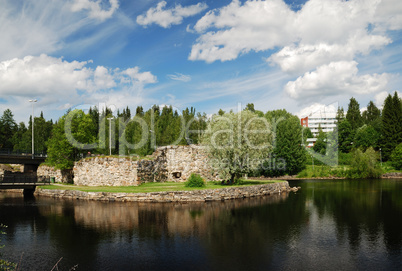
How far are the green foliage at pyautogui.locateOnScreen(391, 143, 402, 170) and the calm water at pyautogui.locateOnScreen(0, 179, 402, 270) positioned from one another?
5083 centimetres

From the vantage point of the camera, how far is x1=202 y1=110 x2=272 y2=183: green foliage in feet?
120

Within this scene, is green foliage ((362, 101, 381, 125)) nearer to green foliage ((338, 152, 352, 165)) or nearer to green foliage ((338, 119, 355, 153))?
green foliage ((338, 119, 355, 153))

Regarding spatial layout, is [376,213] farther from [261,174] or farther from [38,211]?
[261,174]

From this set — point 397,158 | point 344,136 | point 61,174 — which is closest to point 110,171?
point 61,174

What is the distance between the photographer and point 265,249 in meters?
14.4

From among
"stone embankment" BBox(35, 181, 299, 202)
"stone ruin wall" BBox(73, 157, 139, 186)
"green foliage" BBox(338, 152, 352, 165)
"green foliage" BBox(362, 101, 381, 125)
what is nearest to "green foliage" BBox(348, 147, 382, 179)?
"green foliage" BBox(338, 152, 352, 165)

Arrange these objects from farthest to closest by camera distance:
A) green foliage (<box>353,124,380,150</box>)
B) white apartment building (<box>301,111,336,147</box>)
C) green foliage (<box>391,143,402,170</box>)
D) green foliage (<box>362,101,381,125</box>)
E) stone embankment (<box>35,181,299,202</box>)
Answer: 1. white apartment building (<box>301,111,336,147</box>)
2. green foliage (<box>362,101,381,125</box>)
3. green foliage (<box>353,124,380,150</box>)
4. green foliage (<box>391,143,402,170</box>)
5. stone embankment (<box>35,181,299,202</box>)

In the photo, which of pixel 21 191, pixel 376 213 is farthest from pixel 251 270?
pixel 21 191

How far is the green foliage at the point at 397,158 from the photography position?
6900cm

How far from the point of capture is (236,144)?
3678 centimetres

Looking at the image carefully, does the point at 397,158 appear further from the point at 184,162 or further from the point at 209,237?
the point at 209,237

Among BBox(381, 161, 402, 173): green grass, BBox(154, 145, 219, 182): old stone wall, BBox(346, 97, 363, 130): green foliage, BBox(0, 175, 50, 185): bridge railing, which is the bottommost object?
BBox(381, 161, 402, 173): green grass

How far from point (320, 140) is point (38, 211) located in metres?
85.8

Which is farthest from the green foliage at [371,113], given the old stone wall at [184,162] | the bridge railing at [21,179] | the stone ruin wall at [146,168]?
the bridge railing at [21,179]
